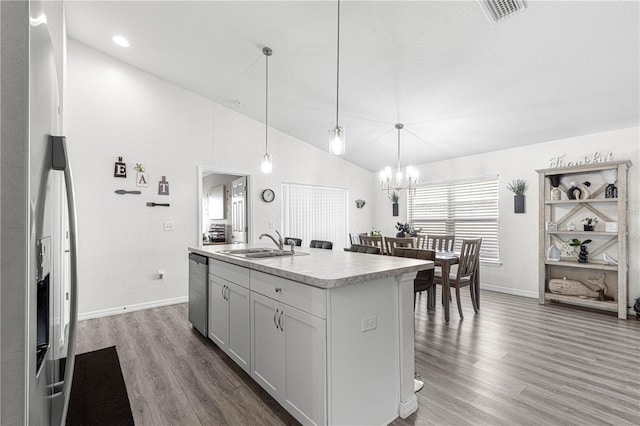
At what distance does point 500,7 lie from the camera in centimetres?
235

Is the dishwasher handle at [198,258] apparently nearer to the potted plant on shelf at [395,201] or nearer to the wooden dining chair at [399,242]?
the wooden dining chair at [399,242]

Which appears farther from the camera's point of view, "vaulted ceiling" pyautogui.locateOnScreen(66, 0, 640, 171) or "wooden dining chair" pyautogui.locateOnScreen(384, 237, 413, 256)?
"wooden dining chair" pyautogui.locateOnScreen(384, 237, 413, 256)

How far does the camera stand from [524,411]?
1.94m

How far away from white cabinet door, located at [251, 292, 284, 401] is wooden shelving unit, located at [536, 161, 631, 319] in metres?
4.16

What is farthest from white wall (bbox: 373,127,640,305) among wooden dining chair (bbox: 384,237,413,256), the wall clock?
the wall clock

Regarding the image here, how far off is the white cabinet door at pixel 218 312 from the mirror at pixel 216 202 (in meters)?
4.87

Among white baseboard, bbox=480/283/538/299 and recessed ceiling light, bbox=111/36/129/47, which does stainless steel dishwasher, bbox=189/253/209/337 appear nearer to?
recessed ceiling light, bbox=111/36/129/47

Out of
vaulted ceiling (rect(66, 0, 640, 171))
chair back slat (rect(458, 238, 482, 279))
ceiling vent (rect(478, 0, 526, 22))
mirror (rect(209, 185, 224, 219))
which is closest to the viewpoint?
ceiling vent (rect(478, 0, 526, 22))

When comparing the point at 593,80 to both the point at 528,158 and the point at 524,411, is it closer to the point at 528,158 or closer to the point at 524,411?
the point at 528,158

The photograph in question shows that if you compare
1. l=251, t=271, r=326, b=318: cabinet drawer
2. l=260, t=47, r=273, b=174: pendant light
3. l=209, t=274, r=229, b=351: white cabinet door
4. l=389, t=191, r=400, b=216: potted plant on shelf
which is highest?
l=260, t=47, r=273, b=174: pendant light

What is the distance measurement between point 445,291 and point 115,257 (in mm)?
4283

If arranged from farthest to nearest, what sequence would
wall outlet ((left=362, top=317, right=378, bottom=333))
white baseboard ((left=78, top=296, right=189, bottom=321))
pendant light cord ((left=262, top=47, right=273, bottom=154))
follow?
white baseboard ((left=78, top=296, right=189, bottom=321)) → pendant light cord ((left=262, top=47, right=273, bottom=154)) → wall outlet ((left=362, top=317, right=378, bottom=333))

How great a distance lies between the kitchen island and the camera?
162 centimetres

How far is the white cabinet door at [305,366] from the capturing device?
5.31 ft
